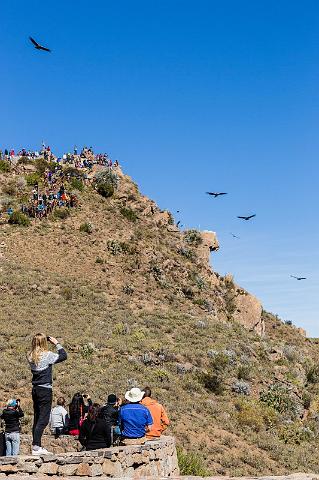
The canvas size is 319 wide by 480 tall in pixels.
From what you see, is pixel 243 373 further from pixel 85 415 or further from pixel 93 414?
pixel 93 414

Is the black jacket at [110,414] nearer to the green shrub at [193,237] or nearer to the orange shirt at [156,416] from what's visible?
the orange shirt at [156,416]

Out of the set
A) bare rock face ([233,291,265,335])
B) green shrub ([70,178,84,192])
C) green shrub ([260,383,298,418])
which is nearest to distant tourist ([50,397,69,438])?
green shrub ([260,383,298,418])

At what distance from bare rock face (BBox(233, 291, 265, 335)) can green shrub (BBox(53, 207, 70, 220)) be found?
737 inches

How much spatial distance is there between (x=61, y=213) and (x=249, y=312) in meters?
20.9

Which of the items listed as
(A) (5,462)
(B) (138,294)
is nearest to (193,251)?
(B) (138,294)

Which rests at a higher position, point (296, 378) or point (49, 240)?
point (49, 240)

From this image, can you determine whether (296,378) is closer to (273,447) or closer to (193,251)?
(273,447)

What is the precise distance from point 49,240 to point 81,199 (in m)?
7.82

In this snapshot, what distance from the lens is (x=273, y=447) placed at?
859 inches

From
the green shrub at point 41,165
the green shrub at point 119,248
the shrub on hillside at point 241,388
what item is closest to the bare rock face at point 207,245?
the green shrub at point 119,248

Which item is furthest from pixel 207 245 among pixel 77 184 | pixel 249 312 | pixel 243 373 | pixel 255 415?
pixel 255 415

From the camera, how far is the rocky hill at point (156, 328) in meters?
22.6

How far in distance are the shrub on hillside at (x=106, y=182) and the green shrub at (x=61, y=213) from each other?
220 inches

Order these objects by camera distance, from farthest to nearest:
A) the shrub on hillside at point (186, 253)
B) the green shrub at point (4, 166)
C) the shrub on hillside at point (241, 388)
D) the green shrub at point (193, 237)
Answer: the green shrub at point (193, 237) < the green shrub at point (4, 166) < the shrub on hillside at point (186, 253) < the shrub on hillside at point (241, 388)
